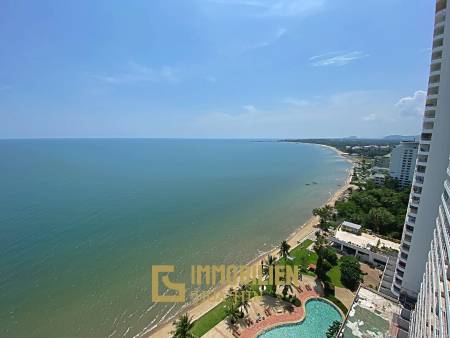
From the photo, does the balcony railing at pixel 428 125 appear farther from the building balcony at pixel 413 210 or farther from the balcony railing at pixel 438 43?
the building balcony at pixel 413 210

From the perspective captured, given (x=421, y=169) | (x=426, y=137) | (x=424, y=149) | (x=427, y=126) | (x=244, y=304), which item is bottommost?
(x=244, y=304)

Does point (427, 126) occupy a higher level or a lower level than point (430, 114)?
lower

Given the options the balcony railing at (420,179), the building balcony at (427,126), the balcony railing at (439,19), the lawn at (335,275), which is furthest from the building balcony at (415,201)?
the balcony railing at (439,19)

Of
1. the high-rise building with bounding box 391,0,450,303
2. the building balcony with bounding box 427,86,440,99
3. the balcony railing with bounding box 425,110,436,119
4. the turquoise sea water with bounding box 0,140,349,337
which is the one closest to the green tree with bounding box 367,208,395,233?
the turquoise sea water with bounding box 0,140,349,337

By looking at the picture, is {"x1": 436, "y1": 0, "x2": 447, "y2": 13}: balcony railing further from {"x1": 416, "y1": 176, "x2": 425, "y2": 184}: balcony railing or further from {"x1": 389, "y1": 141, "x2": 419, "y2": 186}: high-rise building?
{"x1": 389, "y1": 141, "x2": 419, "y2": 186}: high-rise building

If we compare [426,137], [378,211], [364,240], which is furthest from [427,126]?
[378,211]

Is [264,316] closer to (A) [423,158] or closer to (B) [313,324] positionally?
(B) [313,324]
